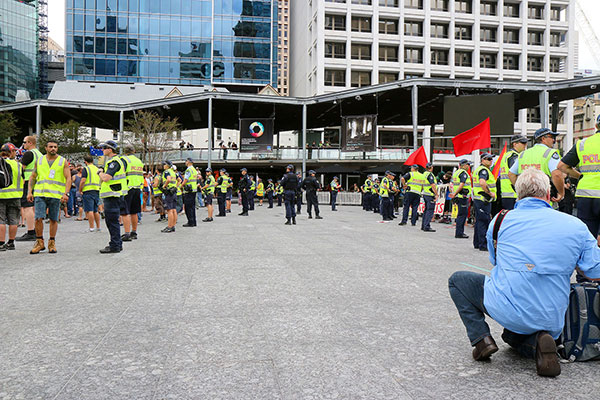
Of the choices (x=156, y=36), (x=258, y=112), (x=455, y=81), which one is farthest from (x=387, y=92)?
(x=156, y=36)

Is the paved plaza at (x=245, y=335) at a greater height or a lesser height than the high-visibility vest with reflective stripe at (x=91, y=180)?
lesser

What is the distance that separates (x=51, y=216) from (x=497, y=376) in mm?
7295

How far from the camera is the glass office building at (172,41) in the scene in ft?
204

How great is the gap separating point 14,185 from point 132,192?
8.06ft

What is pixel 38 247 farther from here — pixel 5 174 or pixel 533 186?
pixel 533 186

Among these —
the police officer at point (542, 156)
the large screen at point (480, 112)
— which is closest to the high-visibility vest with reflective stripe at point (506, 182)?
the police officer at point (542, 156)

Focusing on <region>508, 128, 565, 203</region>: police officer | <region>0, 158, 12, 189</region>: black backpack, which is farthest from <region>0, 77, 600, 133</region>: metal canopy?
<region>0, 158, 12, 189</region>: black backpack

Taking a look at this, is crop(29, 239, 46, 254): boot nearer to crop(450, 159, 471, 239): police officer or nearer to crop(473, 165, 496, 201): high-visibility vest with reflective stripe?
crop(473, 165, 496, 201): high-visibility vest with reflective stripe

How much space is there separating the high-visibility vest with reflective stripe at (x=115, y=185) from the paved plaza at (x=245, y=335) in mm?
1369

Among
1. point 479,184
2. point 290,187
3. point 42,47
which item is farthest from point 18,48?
point 479,184

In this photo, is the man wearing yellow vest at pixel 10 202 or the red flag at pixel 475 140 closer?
the man wearing yellow vest at pixel 10 202

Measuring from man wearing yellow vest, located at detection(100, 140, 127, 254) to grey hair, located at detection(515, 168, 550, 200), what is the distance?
6552 mm

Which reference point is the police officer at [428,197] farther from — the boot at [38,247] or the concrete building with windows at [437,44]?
the concrete building with windows at [437,44]

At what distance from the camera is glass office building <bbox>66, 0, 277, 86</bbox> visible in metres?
62.0
